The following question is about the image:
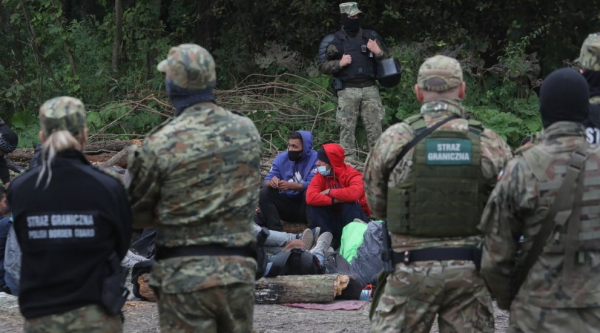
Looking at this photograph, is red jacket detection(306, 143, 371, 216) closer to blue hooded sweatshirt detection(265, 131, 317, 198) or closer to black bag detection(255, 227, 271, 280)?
blue hooded sweatshirt detection(265, 131, 317, 198)

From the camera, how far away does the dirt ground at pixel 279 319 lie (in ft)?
23.3

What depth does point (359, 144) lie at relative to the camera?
12.4 metres

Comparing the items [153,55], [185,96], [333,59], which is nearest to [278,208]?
[333,59]

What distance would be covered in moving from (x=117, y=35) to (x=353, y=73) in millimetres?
5299

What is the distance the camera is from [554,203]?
4207mm

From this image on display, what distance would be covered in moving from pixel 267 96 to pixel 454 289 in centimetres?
937

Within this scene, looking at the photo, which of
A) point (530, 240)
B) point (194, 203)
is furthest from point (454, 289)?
point (194, 203)

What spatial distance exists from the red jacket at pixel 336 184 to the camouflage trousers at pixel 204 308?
16.0 feet

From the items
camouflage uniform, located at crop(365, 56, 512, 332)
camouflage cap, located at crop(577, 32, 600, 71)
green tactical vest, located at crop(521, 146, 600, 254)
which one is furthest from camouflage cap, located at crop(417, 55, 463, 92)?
camouflage cap, located at crop(577, 32, 600, 71)

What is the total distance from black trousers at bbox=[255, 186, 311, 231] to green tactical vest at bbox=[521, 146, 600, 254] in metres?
5.72

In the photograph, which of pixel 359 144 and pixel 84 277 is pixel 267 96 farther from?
pixel 84 277

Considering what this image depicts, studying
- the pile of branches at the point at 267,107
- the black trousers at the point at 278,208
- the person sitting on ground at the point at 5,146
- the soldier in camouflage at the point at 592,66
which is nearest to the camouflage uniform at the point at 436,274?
the soldier in camouflage at the point at 592,66

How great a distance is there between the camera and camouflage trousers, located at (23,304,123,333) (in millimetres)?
4262

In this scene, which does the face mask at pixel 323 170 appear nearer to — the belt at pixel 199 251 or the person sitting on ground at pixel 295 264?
the person sitting on ground at pixel 295 264
